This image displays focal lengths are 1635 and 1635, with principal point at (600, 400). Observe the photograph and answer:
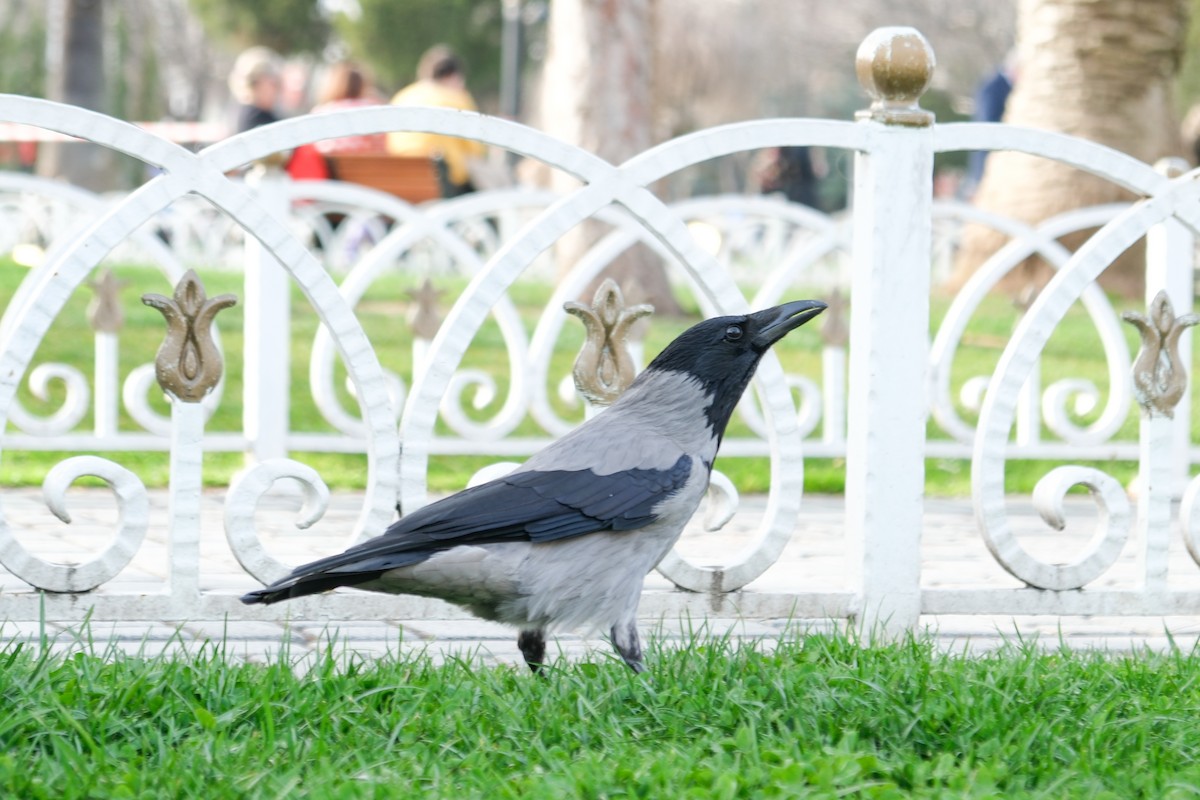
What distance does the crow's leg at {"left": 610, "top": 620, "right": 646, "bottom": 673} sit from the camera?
324 cm

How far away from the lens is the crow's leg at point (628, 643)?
3236 mm

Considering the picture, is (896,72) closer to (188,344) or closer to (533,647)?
(533,647)

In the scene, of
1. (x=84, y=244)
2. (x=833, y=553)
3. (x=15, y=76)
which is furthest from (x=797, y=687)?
(x=15, y=76)

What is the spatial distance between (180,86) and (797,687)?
217 ft

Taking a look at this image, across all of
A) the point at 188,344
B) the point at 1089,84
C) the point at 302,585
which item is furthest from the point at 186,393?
the point at 1089,84

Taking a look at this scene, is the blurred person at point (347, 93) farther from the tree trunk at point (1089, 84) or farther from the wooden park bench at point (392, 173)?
the tree trunk at point (1089, 84)

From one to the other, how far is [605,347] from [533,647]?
0.78 meters

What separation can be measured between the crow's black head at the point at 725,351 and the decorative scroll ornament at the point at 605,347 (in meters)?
0.39

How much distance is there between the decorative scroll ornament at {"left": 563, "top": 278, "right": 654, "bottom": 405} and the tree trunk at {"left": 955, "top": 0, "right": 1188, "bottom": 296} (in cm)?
1024

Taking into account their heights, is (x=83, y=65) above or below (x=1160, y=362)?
above

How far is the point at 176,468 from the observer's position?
139 inches

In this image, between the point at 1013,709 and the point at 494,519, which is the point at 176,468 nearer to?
the point at 494,519

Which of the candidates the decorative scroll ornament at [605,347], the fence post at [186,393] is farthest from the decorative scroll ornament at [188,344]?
the decorative scroll ornament at [605,347]

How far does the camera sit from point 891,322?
12.5ft
